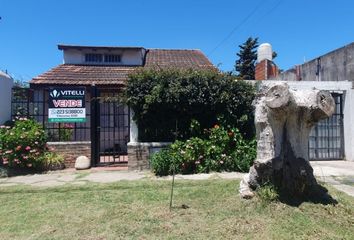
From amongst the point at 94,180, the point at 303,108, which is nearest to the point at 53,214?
the point at 94,180

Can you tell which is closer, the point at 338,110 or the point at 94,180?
the point at 94,180

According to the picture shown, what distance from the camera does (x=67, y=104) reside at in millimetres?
10086

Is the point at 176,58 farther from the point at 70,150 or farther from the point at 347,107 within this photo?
the point at 70,150

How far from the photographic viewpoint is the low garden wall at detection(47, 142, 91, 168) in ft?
32.8

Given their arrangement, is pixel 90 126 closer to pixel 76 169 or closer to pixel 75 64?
pixel 76 169

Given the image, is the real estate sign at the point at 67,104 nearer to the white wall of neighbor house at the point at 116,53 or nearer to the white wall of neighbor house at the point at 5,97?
the white wall of neighbor house at the point at 5,97

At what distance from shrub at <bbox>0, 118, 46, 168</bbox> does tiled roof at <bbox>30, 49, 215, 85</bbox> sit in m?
3.52

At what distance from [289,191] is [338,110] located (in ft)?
23.7

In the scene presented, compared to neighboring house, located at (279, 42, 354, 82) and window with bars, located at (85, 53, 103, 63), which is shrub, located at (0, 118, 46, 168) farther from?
neighboring house, located at (279, 42, 354, 82)

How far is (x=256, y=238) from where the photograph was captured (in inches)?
161

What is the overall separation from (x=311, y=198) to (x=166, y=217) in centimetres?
235

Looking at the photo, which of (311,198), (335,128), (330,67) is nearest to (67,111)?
(311,198)

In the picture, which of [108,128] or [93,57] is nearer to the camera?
[108,128]

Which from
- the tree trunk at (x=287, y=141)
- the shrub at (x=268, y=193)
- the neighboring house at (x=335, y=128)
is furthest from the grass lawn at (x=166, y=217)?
the neighboring house at (x=335, y=128)
